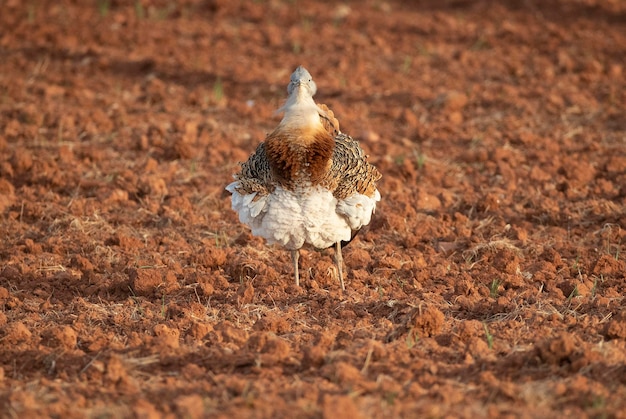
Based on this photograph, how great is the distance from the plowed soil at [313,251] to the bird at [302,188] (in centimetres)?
50

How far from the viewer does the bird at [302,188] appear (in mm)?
5598

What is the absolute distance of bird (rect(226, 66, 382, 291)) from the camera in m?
5.60

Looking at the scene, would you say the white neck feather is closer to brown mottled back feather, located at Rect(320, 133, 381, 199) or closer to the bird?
the bird

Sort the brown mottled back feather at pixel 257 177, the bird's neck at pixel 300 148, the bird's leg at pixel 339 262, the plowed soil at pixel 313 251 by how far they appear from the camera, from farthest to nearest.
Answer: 1. the bird's leg at pixel 339 262
2. the brown mottled back feather at pixel 257 177
3. the bird's neck at pixel 300 148
4. the plowed soil at pixel 313 251

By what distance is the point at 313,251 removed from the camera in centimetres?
686

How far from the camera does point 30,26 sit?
11969 millimetres

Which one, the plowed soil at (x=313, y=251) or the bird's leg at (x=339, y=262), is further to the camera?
the bird's leg at (x=339, y=262)

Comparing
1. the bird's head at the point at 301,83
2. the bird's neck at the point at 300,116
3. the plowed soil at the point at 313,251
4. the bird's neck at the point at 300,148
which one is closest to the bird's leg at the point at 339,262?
the plowed soil at the point at 313,251

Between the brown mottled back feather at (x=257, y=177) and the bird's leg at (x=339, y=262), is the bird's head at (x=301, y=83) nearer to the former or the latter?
the brown mottled back feather at (x=257, y=177)

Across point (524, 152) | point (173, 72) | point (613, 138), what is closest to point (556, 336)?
point (524, 152)

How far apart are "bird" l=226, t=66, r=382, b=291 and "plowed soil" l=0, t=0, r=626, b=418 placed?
0.50 meters

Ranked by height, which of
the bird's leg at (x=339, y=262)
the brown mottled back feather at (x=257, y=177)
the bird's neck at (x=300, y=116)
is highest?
the bird's neck at (x=300, y=116)

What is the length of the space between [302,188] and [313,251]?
132 centimetres

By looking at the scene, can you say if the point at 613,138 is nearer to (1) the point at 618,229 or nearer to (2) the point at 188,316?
(1) the point at 618,229
